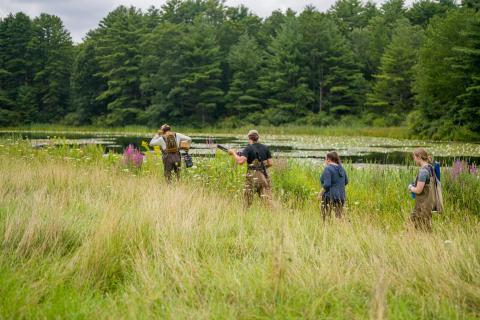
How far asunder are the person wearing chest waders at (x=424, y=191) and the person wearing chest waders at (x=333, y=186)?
3.59 ft

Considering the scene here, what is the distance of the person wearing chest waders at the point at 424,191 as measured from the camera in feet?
21.2

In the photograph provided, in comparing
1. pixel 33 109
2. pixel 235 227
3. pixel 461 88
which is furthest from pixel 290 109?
pixel 235 227

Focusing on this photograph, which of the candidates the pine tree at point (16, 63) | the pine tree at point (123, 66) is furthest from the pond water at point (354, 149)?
the pine tree at point (16, 63)

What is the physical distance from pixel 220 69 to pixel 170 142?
4601 cm

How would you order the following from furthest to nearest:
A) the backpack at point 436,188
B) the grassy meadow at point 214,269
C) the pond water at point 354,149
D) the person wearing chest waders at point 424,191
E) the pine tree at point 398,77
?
1. the pine tree at point 398,77
2. the pond water at point 354,149
3. the backpack at point 436,188
4. the person wearing chest waders at point 424,191
5. the grassy meadow at point 214,269

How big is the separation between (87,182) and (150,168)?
2.85 m

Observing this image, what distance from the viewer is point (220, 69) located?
56.0m

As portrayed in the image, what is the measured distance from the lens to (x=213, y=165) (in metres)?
11.6

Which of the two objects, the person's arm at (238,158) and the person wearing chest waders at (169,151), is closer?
the person's arm at (238,158)

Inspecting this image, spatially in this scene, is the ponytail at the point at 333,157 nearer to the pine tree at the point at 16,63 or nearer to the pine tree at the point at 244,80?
the pine tree at the point at 244,80

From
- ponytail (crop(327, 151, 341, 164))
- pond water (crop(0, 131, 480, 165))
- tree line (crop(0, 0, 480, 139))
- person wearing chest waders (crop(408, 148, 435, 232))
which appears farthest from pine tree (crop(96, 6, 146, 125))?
person wearing chest waders (crop(408, 148, 435, 232))

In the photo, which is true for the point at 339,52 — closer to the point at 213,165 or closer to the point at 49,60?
the point at 49,60

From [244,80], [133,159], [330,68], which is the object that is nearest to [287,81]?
[330,68]

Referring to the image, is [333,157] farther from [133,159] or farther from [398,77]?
[398,77]
